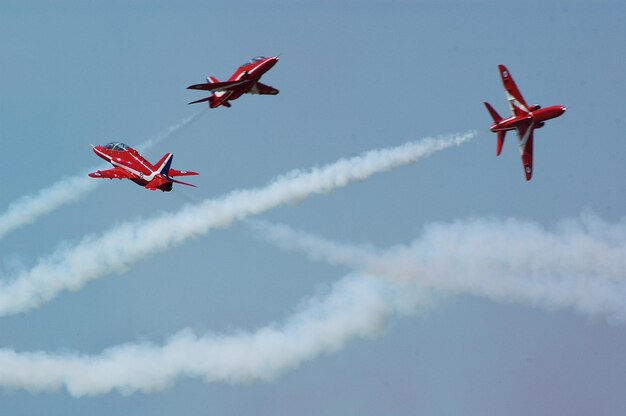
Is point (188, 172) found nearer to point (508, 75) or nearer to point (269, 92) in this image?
point (269, 92)

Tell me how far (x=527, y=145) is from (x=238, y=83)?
21.1 metres

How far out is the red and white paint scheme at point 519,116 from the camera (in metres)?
106

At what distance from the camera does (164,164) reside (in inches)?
4134

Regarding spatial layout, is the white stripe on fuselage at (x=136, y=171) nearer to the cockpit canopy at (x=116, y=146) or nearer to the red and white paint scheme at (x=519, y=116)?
the cockpit canopy at (x=116, y=146)

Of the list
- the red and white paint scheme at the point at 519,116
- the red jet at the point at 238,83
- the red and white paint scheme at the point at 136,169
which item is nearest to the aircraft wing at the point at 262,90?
the red jet at the point at 238,83

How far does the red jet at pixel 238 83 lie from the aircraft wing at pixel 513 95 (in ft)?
55.2

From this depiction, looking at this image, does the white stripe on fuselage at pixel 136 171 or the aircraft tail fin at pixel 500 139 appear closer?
the white stripe on fuselage at pixel 136 171

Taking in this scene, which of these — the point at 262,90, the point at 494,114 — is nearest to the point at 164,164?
the point at 262,90

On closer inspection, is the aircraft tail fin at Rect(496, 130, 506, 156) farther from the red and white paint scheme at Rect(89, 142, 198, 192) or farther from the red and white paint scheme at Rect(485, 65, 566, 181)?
the red and white paint scheme at Rect(89, 142, 198, 192)

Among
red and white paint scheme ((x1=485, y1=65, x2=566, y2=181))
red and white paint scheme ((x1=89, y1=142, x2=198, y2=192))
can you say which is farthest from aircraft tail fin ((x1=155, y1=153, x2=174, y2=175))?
red and white paint scheme ((x1=485, y1=65, x2=566, y2=181))

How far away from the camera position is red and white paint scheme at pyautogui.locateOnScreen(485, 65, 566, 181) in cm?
10612

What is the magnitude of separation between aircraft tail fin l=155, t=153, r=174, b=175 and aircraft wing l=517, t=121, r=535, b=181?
24.0 metres

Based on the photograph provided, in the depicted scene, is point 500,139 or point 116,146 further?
Result: point 116,146

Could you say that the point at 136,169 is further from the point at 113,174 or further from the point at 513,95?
the point at 513,95
